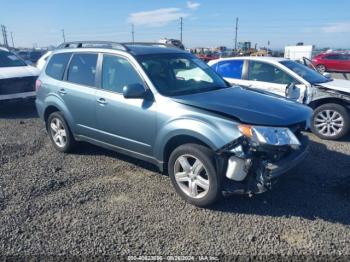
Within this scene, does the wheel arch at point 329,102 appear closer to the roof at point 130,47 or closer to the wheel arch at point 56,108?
the roof at point 130,47

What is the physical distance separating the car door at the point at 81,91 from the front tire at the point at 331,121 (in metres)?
4.43

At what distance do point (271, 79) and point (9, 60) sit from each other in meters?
7.72

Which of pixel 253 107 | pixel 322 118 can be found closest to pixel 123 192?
pixel 253 107

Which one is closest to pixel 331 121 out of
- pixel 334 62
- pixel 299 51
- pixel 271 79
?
pixel 271 79

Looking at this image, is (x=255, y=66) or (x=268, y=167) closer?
(x=268, y=167)

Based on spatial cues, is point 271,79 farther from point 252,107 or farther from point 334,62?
point 334,62

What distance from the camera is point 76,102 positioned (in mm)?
5105

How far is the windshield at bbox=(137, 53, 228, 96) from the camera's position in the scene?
4.30 meters

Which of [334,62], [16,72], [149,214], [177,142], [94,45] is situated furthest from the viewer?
[334,62]

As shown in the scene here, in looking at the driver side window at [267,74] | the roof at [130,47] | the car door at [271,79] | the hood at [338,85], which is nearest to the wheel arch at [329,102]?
the hood at [338,85]

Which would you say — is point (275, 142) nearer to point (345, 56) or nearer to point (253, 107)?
point (253, 107)

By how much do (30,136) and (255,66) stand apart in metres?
5.16

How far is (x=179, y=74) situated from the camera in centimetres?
467

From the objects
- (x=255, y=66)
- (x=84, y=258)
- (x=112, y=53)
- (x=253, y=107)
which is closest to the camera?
(x=84, y=258)
